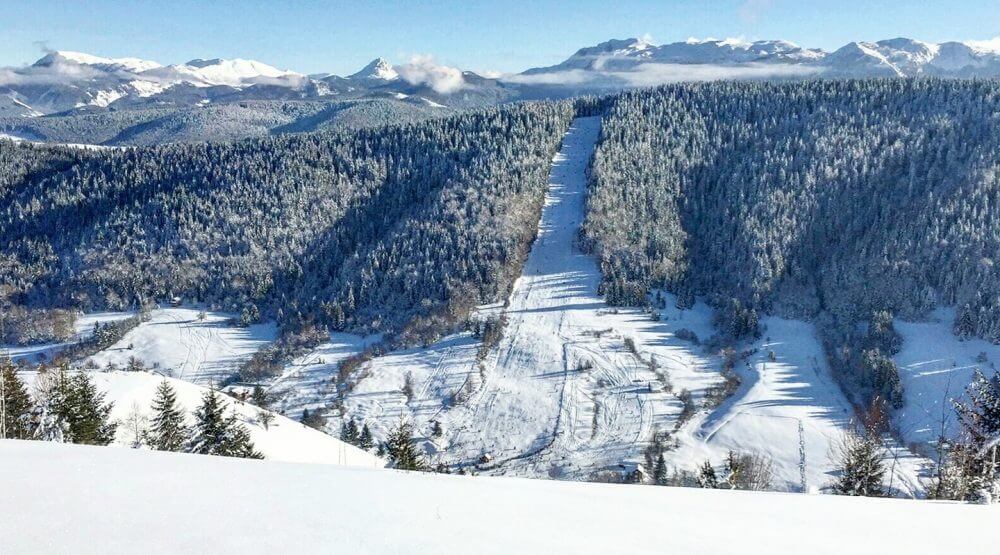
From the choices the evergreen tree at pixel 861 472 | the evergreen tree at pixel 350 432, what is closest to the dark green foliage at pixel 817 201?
the evergreen tree at pixel 350 432

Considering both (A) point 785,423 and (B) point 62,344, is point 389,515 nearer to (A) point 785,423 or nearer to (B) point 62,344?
(A) point 785,423

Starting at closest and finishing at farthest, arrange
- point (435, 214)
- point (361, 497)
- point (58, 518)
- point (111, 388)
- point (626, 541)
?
point (58, 518) < point (626, 541) < point (361, 497) < point (111, 388) < point (435, 214)

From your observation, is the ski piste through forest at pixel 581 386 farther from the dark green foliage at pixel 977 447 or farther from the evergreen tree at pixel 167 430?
the dark green foliage at pixel 977 447

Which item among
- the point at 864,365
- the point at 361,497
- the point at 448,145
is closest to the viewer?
the point at 361,497

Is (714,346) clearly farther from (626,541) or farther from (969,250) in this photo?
(626,541)

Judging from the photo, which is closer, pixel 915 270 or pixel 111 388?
pixel 111 388

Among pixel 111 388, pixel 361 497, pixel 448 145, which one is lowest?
pixel 111 388

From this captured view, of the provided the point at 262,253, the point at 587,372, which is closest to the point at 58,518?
the point at 587,372

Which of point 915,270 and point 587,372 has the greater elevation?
point 915,270
